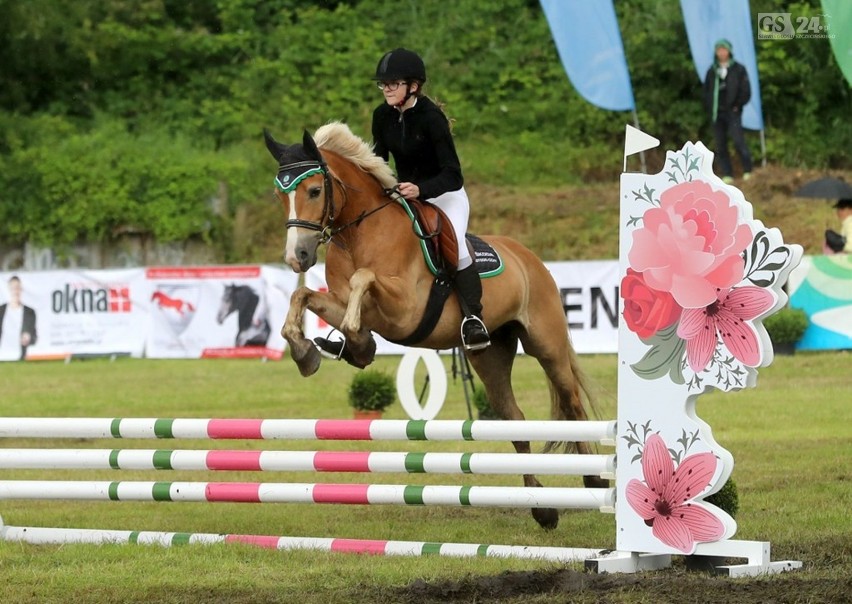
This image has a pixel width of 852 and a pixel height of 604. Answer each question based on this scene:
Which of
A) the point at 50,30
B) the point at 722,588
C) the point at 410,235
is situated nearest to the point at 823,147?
the point at 50,30

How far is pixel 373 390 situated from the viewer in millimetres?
11438

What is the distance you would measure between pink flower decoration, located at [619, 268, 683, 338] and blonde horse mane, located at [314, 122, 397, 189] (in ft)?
5.67

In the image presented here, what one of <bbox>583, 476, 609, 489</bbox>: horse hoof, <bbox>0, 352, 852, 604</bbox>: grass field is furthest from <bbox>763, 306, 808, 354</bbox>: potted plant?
<bbox>583, 476, 609, 489</bbox>: horse hoof

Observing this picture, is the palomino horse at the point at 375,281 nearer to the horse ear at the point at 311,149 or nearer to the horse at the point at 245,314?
the horse ear at the point at 311,149

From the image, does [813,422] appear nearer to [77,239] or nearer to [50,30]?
[77,239]

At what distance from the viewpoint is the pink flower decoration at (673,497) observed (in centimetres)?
522

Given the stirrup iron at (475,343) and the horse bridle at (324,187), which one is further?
the stirrup iron at (475,343)

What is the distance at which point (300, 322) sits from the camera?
20.3 feet

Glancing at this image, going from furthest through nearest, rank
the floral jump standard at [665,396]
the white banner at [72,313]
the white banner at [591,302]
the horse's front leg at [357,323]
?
the white banner at [72,313] < the white banner at [591,302] < the horse's front leg at [357,323] < the floral jump standard at [665,396]

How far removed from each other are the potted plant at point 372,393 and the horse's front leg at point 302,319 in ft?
16.7

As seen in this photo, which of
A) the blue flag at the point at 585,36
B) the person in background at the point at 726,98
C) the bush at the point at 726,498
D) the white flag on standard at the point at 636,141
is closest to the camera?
the white flag on standard at the point at 636,141

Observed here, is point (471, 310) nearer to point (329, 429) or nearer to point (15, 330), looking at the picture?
point (329, 429)

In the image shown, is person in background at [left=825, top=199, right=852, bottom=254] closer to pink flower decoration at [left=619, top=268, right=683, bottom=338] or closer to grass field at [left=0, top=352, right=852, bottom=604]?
grass field at [left=0, top=352, right=852, bottom=604]

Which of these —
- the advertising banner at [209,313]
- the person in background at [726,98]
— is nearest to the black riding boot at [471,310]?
the advertising banner at [209,313]
